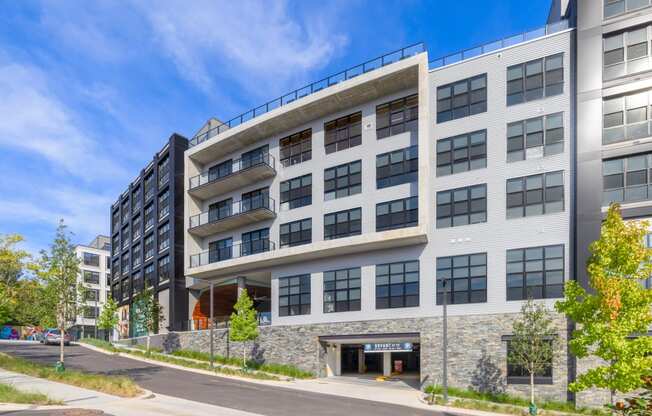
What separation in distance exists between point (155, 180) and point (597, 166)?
1721 inches

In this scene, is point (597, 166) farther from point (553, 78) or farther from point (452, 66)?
point (452, 66)

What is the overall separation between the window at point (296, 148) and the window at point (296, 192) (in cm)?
150

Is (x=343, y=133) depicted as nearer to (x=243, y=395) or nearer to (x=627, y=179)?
(x=627, y=179)

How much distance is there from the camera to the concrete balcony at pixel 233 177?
39181 mm

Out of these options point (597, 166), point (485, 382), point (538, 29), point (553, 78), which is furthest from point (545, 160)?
point (485, 382)

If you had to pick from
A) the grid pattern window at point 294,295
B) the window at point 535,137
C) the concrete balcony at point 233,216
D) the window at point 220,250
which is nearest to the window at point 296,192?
the concrete balcony at point 233,216

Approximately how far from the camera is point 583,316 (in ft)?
62.3

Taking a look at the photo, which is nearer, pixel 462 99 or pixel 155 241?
Result: pixel 462 99

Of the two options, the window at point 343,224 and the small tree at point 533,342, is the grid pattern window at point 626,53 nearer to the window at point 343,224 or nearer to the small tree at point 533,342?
the small tree at point 533,342

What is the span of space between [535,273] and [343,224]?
13.0 metres

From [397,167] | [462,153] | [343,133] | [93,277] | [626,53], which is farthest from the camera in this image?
[93,277]

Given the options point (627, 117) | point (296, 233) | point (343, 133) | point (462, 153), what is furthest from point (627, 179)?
point (296, 233)

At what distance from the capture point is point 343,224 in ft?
114

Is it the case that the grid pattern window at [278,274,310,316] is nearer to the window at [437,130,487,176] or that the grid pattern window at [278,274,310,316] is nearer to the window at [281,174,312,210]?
the window at [281,174,312,210]
